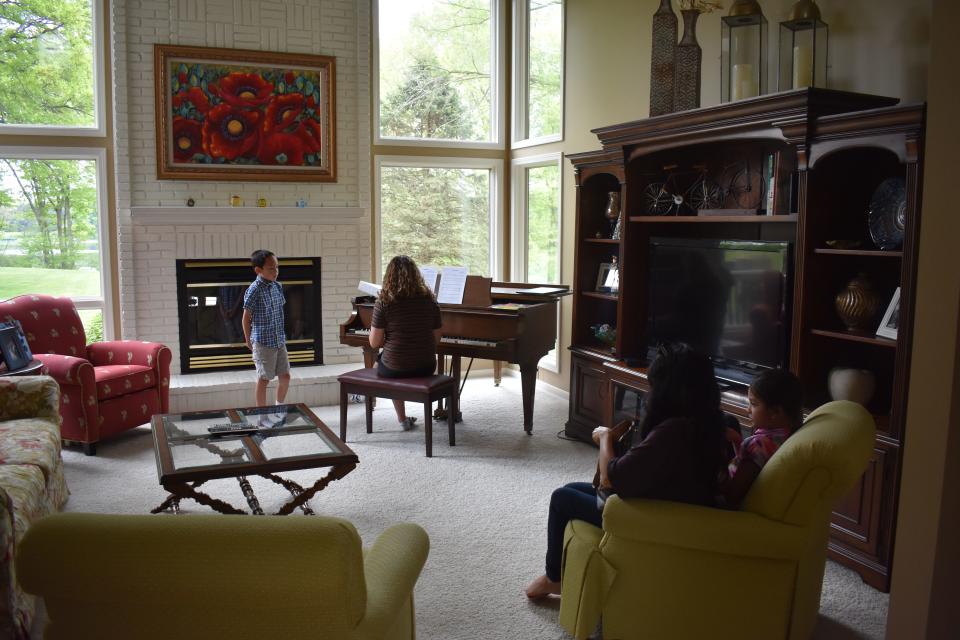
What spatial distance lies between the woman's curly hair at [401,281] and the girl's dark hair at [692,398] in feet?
8.93

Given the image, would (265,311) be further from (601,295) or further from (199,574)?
(199,574)

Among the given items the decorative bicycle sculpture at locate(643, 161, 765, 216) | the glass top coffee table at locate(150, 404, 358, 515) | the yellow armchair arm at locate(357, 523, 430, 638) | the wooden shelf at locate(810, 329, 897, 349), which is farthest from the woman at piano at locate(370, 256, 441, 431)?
the yellow armchair arm at locate(357, 523, 430, 638)

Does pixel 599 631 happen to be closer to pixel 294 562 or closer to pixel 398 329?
pixel 294 562

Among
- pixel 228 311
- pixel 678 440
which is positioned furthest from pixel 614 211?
pixel 228 311

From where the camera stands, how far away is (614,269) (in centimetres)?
546

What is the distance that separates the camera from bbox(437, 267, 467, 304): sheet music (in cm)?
577

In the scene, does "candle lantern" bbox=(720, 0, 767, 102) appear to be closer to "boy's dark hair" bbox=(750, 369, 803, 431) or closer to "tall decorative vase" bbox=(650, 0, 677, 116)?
"tall decorative vase" bbox=(650, 0, 677, 116)

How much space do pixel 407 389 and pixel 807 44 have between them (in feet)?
9.41

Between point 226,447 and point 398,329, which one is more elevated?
point 398,329

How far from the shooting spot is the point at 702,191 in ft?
15.6

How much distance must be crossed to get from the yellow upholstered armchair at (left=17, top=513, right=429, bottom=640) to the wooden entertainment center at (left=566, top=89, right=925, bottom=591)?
2507 mm

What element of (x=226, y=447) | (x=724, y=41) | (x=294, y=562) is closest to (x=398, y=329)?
(x=226, y=447)

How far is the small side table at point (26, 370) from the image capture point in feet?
15.5

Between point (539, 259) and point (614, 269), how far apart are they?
187 centimetres
